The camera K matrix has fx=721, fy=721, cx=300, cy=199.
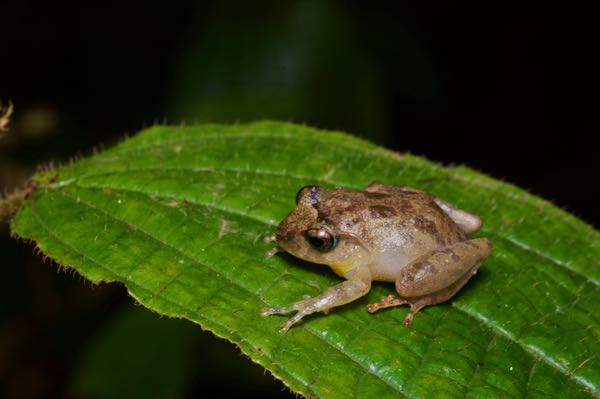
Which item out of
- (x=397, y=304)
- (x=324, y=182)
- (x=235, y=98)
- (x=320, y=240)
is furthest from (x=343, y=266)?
(x=235, y=98)

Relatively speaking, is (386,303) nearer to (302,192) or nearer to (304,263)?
→ (304,263)

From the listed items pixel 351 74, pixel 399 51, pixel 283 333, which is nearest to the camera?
pixel 283 333

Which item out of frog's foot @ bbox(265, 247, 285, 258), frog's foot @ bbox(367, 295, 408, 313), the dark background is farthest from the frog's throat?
the dark background

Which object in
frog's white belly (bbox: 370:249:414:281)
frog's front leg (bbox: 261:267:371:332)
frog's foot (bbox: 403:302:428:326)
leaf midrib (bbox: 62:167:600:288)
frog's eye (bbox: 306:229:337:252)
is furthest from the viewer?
leaf midrib (bbox: 62:167:600:288)

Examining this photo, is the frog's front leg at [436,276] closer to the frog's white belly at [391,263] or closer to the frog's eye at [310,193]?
the frog's white belly at [391,263]

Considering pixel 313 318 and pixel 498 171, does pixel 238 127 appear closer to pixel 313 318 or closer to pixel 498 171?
pixel 313 318

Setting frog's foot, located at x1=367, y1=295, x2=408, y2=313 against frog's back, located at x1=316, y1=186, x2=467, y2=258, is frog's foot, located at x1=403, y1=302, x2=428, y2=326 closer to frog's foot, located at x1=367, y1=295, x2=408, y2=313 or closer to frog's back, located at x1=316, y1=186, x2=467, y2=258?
frog's foot, located at x1=367, y1=295, x2=408, y2=313

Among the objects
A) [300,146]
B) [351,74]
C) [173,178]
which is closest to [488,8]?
[351,74]
